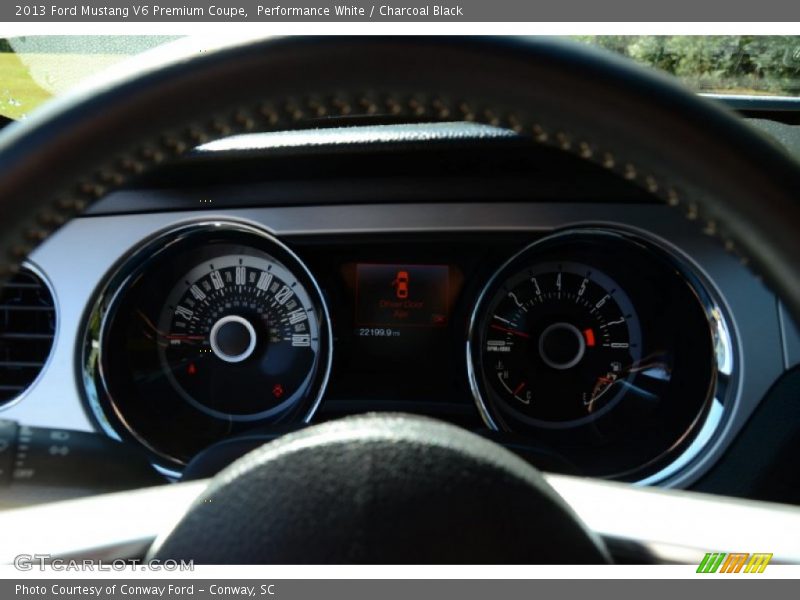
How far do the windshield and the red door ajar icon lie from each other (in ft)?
2.79

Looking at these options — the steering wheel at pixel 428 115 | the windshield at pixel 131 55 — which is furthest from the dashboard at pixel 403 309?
the steering wheel at pixel 428 115

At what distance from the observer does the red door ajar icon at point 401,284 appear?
227cm

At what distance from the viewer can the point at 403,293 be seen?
7.46 feet

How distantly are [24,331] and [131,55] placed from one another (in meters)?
0.77

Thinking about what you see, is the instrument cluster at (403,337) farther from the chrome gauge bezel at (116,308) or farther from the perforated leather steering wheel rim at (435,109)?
the perforated leather steering wheel rim at (435,109)

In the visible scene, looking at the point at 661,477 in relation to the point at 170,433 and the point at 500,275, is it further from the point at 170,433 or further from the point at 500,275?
the point at 170,433

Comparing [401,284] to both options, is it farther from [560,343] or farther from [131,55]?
[131,55]

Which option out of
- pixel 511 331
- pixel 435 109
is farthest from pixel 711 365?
pixel 435 109

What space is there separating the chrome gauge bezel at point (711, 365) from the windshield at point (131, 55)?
16.5 inches

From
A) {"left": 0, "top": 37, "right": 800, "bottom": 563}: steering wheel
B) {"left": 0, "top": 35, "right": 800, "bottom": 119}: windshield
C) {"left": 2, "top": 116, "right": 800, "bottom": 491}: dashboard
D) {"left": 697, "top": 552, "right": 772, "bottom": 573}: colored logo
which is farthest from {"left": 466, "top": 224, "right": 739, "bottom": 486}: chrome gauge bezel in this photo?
{"left": 0, "top": 37, "right": 800, "bottom": 563}: steering wheel

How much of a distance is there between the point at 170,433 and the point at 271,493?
1425mm

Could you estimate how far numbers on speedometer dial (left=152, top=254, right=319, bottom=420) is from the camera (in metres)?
2.28
